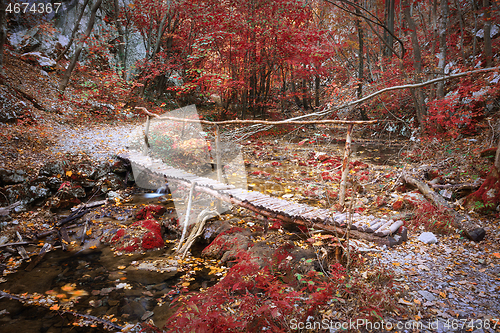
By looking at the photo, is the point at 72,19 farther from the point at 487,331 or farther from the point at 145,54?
the point at 487,331

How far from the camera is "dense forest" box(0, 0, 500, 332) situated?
2688 mm

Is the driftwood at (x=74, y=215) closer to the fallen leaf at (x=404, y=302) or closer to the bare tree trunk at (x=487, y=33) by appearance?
the fallen leaf at (x=404, y=302)

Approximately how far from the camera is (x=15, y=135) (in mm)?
7031

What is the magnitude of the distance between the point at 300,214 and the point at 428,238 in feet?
6.92

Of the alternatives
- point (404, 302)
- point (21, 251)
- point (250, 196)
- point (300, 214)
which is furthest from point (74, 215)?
point (404, 302)

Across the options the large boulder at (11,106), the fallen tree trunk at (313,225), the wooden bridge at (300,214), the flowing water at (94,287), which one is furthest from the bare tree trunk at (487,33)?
the large boulder at (11,106)

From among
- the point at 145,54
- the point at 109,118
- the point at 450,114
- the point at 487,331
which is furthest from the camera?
the point at 145,54

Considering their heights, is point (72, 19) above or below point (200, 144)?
above

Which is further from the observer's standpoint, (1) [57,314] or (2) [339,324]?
(1) [57,314]

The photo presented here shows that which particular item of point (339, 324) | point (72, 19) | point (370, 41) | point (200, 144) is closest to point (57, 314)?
point (339, 324)

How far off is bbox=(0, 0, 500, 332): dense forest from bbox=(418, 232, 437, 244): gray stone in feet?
0.10

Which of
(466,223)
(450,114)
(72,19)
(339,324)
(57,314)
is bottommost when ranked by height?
(57,314)

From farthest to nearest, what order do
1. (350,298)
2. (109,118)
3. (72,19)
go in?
(72,19) < (109,118) < (350,298)

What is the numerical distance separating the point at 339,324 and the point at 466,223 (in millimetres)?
3208
